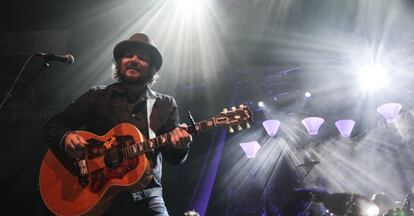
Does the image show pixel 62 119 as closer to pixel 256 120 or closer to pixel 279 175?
pixel 256 120

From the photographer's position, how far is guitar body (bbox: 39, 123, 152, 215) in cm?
277

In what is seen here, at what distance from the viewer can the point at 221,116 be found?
10.6 feet

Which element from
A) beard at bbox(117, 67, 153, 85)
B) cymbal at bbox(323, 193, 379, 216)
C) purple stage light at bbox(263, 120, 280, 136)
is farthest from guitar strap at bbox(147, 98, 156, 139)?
purple stage light at bbox(263, 120, 280, 136)

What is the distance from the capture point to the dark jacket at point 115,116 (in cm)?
311

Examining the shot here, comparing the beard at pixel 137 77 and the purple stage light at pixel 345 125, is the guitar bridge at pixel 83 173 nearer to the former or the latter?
the beard at pixel 137 77

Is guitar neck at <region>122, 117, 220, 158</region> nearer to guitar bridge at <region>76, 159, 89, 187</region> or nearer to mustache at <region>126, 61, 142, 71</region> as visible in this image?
guitar bridge at <region>76, 159, 89, 187</region>

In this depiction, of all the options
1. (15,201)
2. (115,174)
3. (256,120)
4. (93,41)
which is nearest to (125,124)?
(115,174)

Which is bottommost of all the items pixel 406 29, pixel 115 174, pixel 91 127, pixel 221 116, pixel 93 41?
pixel 115 174

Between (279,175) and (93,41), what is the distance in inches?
233

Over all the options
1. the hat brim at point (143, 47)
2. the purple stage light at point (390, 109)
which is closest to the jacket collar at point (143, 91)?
the hat brim at point (143, 47)

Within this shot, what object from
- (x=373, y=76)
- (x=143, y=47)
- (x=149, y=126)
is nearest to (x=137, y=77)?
(x=143, y=47)

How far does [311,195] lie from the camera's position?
6.24 metres

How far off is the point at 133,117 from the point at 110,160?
42 cm

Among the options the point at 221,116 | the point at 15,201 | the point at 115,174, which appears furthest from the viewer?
the point at 15,201
